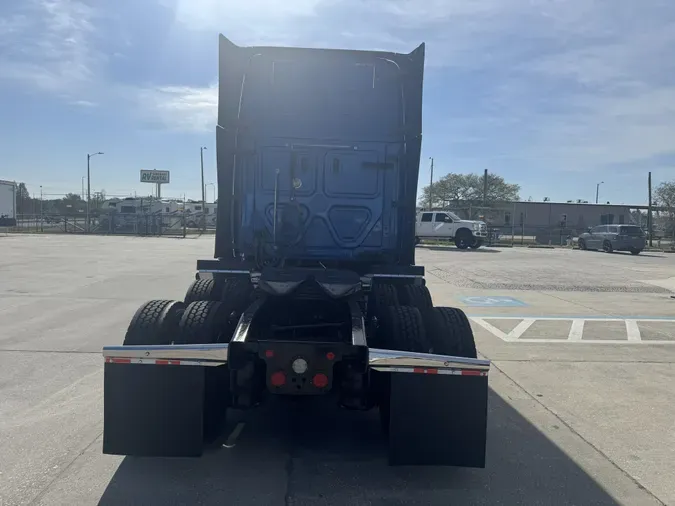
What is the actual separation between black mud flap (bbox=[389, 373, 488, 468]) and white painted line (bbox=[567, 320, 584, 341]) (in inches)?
228

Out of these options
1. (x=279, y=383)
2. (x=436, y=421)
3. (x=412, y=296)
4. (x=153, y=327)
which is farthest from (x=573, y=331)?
(x=153, y=327)

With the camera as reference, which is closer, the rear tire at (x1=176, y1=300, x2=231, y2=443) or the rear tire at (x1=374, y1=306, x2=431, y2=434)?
the rear tire at (x1=176, y1=300, x2=231, y2=443)

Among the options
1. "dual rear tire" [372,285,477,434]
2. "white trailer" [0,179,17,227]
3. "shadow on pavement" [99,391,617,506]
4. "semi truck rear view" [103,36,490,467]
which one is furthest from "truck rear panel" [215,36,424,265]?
"white trailer" [0,179,17,227]

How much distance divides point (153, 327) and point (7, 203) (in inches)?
1751

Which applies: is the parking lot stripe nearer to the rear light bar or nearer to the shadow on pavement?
the shadow on pavement

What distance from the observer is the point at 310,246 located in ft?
20.0

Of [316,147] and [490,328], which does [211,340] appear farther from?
[490,328]

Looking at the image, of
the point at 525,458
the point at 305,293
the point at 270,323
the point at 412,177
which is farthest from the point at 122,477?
the point at 412,177

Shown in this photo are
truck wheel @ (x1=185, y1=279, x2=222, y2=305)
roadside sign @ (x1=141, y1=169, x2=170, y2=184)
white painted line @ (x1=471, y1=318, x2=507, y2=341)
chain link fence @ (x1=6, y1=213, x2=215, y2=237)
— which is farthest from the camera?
roadside sign @ (x1=141, y1=169, x2=170, y2=184)

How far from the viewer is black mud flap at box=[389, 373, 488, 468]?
12.6 feet

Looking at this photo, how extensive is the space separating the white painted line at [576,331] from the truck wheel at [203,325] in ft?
21.0

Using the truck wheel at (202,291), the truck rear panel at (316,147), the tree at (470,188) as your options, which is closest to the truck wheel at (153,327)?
the truck wheel at (202,291)

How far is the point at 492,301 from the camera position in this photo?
13.2m

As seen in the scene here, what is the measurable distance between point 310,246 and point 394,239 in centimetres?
88
